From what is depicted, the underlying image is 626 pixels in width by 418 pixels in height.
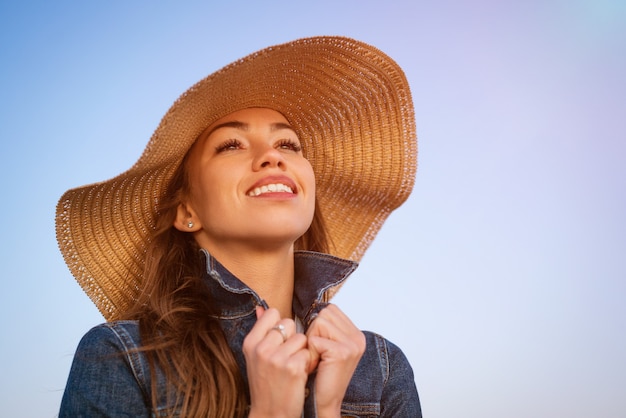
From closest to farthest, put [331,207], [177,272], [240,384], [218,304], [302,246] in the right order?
[240,384] < [218,304] < [177,272] < [302,246] < [331,207]

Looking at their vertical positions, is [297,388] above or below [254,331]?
below

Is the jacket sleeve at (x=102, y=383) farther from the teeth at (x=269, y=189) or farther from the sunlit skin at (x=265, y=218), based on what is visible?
the teeth at (x=269, y=189)

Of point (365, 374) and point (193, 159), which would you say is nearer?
point (365, 374)

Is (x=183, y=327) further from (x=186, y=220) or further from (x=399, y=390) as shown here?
(x=399, y=390)

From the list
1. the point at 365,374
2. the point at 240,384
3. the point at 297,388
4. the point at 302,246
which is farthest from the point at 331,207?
the point at 297,388

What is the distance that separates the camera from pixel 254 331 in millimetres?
1884

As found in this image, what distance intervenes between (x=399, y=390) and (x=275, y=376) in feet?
2.95

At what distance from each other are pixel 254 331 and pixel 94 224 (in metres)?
1.34

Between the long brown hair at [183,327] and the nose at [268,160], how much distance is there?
0.43m

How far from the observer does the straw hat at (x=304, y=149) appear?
273cm

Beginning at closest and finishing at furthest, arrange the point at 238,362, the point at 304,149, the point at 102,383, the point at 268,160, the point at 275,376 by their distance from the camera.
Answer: the point at 275,376 → the point at 102,383 → the point at 238,362 → the point at 268,160 → the point at 304,149

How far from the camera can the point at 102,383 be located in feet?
6.66

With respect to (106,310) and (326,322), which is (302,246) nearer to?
(106,310)

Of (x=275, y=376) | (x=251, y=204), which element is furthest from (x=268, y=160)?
(x=275, y=376)
